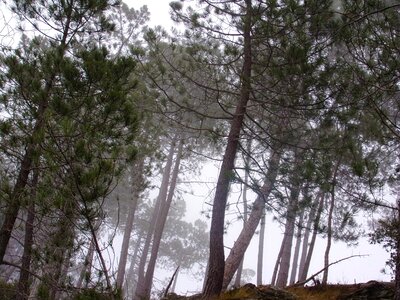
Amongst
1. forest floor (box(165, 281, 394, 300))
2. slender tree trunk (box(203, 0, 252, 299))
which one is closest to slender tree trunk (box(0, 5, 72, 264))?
slender tree trunk (box(203, 0, 252, 299))

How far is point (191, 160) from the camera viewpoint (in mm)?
18375

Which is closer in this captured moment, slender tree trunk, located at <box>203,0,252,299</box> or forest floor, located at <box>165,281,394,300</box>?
forest floor, located at <box>165,281,394,300</box>

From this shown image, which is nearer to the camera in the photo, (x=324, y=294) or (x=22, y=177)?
(x=22, y=177)

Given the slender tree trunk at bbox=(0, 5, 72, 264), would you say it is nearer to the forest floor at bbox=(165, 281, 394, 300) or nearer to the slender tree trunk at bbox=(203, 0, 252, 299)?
the slender tree trunk at bbox=(203, 0, 252, 299)

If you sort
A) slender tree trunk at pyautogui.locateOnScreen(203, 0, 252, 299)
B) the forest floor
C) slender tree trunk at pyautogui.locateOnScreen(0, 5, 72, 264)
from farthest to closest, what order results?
1. slender tree trunk at pyautogui.locateOnScreen(203, 0, 252, 299)
2. the forest floor
3. slender tree trunk at pyautogui.locateOnScreen(0, 5, 72, 264)

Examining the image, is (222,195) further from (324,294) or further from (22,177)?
(22,177)

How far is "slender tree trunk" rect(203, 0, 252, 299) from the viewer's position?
6059mm

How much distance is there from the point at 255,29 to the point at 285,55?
859 millimetres

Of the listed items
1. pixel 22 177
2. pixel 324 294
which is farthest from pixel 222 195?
pixel 22 177

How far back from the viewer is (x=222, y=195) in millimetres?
6383

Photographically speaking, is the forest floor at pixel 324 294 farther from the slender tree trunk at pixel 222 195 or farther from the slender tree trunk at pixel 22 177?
the slender tree trunk at pixel 22 177

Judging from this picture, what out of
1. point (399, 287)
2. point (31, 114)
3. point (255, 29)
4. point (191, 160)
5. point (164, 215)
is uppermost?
point (191, 160)

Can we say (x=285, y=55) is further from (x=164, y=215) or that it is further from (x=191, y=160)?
(x=191, y=160)

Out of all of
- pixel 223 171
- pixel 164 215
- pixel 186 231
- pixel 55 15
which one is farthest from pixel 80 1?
pixel 186 231
